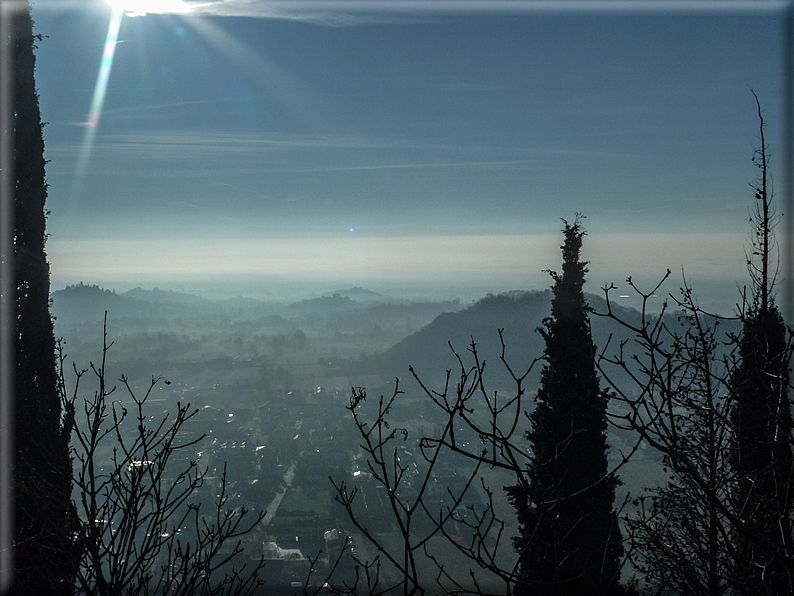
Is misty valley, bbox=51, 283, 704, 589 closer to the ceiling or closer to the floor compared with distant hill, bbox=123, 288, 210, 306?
closer to the floor

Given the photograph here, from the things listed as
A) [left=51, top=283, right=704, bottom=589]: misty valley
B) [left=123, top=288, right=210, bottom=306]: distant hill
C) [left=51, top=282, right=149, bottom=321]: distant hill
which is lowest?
[left=51, top=283, right=704, bottom=589]: misty valley

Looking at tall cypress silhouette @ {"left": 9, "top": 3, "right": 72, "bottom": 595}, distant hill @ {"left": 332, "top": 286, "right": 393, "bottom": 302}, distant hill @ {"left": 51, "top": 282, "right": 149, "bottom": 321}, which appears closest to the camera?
tall cypress silhouette @ {"left": 9, "top": 3, "right": 72, "bottom": 595}

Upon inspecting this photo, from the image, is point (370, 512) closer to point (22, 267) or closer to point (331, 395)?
point (22, 267)

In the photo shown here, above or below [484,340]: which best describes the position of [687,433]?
Result: below

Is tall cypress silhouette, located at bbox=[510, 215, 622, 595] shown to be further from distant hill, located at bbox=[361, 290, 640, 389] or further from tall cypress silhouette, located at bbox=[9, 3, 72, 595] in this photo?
distant hill, located at bbox=[361, 290, 640, 389]

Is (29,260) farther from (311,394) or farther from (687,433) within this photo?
(311,394)

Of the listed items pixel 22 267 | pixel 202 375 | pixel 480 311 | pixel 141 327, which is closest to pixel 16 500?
pixel 22 267

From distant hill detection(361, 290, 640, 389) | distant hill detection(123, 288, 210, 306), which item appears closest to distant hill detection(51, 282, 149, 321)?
distant hill detection(361, 290, 640, 389)

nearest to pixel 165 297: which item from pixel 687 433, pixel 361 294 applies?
pixel 361 294

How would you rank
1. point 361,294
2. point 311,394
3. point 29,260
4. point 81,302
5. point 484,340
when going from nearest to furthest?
point 29,260, point 311,394, point 484,340, point 81,302, point 361,294
